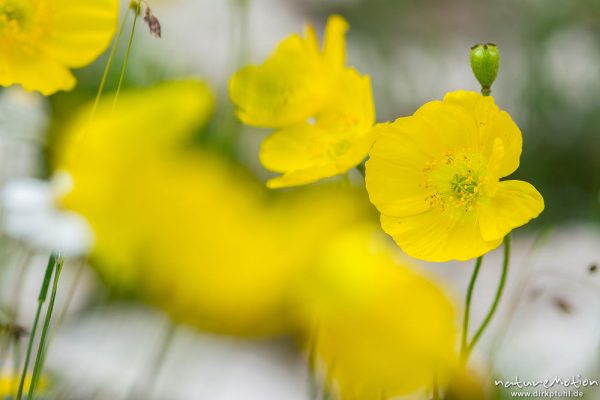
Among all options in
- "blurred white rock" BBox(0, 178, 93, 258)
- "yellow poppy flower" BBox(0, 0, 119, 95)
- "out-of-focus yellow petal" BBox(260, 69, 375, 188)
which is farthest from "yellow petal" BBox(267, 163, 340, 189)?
"blurred white rock" BBox(0, 178, 93, 258)

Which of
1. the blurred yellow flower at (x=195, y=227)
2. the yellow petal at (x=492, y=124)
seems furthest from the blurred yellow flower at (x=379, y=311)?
the yellow petal at (x=492, y=124)

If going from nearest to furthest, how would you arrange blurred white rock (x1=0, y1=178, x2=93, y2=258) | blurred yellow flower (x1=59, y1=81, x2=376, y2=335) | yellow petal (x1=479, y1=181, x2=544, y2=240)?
blurred yellow flower (x1=59, y1=81, x2=376, y2=335), yellow petal (x1=479, y1=181, x2=544, y2=240), blurred white rock (x1=0, y1=178, x2=93, y2=258)

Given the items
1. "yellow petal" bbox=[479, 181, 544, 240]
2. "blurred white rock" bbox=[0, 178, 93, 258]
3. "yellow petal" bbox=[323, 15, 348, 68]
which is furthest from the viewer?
"blurred white rock" bbox=[0, 178, 93, 258]

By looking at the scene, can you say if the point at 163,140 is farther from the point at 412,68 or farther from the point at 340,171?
the point at 412,68

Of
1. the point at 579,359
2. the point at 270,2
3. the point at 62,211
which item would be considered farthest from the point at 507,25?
the point at 62,211

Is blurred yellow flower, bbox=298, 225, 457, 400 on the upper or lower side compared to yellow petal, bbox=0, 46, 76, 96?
lower

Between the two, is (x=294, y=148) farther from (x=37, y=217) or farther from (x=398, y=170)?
(x=37, y=217)

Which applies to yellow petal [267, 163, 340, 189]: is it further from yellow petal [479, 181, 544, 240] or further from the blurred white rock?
the blurred white rock
